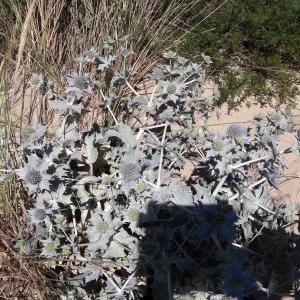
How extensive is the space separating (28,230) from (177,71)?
0.95 m

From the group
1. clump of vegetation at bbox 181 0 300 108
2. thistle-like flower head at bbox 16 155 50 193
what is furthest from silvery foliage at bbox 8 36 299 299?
clump of vegetation at bbox 181 0 300 108

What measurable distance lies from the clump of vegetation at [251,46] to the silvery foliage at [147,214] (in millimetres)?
968

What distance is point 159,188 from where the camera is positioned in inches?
61.2

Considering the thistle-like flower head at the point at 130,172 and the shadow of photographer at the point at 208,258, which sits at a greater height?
the thistle-like flower head at the point at 130,172

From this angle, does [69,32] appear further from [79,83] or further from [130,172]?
[130,172]


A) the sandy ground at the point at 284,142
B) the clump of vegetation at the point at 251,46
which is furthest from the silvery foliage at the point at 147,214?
the clump of vegetation at the point at 251,46

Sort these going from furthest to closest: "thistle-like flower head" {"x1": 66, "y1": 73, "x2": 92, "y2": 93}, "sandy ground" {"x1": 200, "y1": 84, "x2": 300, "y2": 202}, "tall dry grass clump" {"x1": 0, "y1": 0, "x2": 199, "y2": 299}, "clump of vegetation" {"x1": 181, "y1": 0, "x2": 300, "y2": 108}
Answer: "clump of vegetation" {"x1": 181, "y1": 0, "x2": 300, "y2": 108} → "tall dry grass clump" {"x1": 0, "y1": 0, "x2": 199, "y2": 299} → "sandy ground" {"x1": 200, "y1": 84, "x2": 300, "y2": 202} → "thistle-like flower head" {"x1": 66, "y1": 73, "x2": 92, "y2": 93}

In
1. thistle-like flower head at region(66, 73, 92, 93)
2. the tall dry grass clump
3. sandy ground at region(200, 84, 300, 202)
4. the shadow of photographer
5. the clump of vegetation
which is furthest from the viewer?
the clump of vegetation

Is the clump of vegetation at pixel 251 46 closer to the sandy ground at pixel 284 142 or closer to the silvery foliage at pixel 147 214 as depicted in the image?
the sandy ground at pixel 284 142

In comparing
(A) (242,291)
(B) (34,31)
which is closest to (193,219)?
(A) (242,291)

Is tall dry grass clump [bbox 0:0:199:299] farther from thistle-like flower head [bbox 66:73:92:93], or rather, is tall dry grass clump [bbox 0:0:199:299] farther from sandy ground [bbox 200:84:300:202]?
sandy ground [bbox 200:84:300:202]

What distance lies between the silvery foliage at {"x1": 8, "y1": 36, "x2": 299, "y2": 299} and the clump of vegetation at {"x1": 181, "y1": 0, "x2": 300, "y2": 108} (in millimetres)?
968

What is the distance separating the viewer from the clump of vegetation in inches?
107

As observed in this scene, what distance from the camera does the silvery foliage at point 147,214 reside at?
1.45 meters
